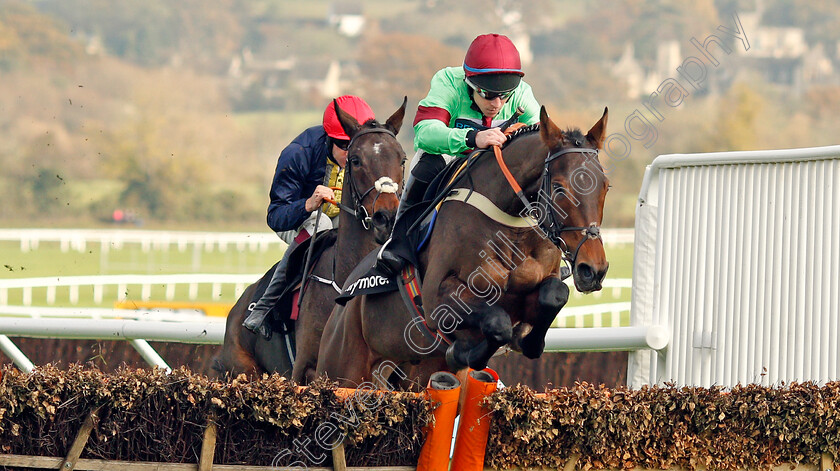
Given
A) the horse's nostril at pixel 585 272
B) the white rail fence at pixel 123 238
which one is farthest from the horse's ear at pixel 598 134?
the white rail fence at pixel 123 238

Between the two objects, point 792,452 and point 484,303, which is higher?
point 484,303

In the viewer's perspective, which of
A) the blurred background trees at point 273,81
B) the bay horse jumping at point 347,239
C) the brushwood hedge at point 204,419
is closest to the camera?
the brushwood hedge at point 204,419

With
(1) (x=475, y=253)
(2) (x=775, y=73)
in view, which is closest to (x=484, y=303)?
(1) (x=475, y=253)

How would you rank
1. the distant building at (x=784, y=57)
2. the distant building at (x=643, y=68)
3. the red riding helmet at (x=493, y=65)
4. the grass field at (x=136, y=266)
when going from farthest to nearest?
1. the distant building at (x=643, y=68)
2. the distant building at (x=784, y=57)
3. the grass field at (x=136, y=266)
4. the red riding helmet at (x=493, y=65)

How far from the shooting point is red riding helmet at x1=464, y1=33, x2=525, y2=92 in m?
4.76

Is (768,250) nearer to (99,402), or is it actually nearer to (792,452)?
(792,452)

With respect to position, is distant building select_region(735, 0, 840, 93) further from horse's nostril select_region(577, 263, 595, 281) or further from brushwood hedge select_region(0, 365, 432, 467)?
brushwood hedge select_region(0, 365, 432, 467)

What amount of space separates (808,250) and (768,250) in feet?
0.92

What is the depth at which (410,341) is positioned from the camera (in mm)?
4887

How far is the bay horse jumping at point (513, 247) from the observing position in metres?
4.12

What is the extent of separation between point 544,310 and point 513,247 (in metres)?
0.30

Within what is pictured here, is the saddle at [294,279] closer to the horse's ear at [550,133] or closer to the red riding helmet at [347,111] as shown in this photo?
the red riding helmet at [347,111]

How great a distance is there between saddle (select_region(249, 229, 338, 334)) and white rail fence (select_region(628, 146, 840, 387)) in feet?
7.17

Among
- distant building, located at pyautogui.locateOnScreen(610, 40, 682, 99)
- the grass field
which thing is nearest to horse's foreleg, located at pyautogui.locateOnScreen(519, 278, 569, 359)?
the grass field
